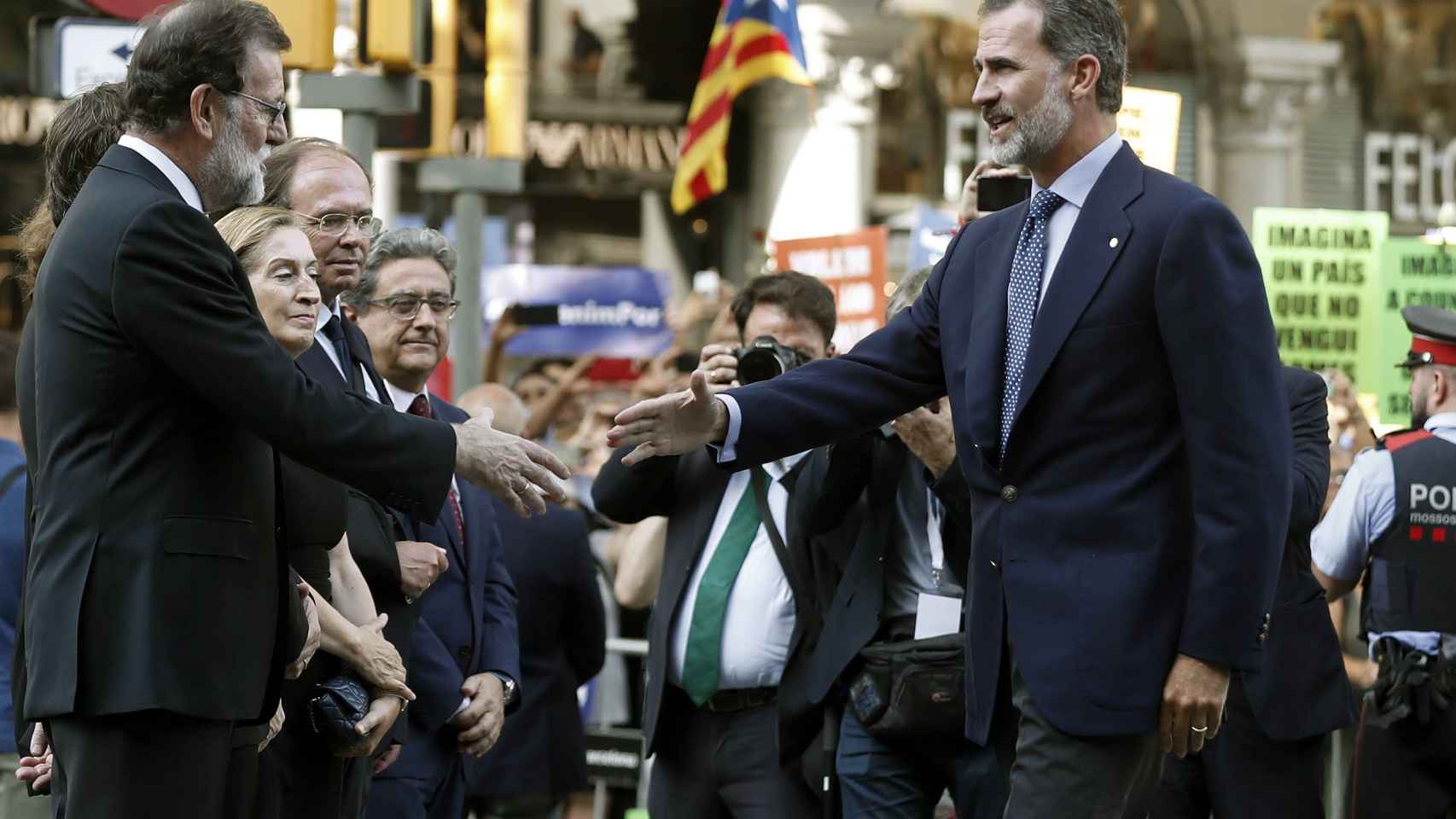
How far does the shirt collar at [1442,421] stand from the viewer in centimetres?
783

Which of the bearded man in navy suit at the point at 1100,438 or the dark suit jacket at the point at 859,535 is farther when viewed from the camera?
the dark suit jacket at the point at 859,535

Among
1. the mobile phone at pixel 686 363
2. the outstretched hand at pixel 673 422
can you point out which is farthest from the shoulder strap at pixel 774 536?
the mobile phone at pixel 686 363

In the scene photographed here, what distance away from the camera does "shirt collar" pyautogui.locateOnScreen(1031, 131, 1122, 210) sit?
462 centimetres

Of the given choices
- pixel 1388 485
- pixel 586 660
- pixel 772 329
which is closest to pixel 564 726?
pixel 586 660

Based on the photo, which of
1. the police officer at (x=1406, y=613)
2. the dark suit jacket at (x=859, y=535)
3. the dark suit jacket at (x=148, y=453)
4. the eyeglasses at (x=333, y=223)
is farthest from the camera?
the police officer at (x=1406, y=613)

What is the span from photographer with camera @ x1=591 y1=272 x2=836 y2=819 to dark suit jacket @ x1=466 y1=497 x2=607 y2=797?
1.17 m

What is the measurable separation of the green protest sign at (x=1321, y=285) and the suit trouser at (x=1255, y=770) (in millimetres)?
5147

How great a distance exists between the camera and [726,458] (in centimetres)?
483

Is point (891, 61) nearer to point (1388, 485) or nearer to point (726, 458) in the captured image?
point (1388, 485)

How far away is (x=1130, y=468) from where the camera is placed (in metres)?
4.39

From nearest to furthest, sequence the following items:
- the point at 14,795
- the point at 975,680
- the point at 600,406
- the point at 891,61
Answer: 1. the point at 975,680
2. the point at 14,795
3. the point at 600,406
4. the point at 891,61

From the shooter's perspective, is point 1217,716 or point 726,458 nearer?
point 1217,716

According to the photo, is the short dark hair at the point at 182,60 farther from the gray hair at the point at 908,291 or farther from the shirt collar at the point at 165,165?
the gray hair at the point at 908,291

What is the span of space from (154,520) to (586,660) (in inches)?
161
